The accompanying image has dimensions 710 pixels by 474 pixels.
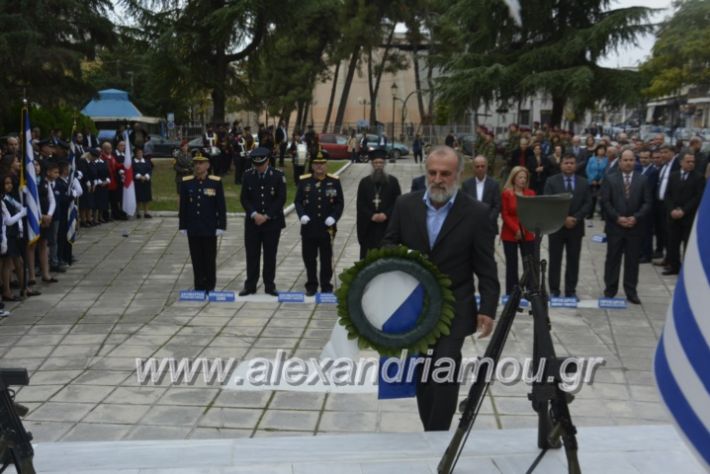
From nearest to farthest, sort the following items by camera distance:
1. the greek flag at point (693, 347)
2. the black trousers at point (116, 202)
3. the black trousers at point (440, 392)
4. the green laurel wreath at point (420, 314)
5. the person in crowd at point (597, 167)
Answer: the greek flag at point (693, 347)
the green laurel wreath at point (420, 314)
the black trousers at point (440, 392)
the person in crowd at point (597, 167)
the black trousers at point (116, 202)

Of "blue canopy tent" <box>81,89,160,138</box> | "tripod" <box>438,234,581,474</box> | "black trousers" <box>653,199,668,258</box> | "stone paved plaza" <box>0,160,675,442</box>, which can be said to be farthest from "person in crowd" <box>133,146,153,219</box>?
"tripod" <box>438,234,581,474</box>

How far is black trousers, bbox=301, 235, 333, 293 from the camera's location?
36.3 feet

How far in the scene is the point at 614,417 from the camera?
619 cm

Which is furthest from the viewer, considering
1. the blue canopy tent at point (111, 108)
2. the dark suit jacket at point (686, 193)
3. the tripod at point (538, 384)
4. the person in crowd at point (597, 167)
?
the blue canopy tent at point (111, 108)

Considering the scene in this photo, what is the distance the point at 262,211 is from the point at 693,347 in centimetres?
914

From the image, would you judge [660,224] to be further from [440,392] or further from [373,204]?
[440,392]

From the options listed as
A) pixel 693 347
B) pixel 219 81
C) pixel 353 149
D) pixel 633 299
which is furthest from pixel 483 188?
pixel 353 149

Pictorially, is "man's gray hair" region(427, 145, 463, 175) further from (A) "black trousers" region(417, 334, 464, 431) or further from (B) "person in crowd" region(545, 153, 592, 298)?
(B) "person in crowd" region(545, 153, 592, 298)

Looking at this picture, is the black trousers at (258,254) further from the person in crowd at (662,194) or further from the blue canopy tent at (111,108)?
the blue canopy tent at (111,108)

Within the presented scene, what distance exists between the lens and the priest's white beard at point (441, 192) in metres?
4.82

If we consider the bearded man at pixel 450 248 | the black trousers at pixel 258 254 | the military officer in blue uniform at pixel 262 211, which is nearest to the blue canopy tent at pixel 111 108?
the military officer in blue uniform at pixel 262 211

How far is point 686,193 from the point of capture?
12297 mm

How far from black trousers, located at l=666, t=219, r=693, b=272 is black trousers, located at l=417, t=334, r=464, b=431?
8.64 meters

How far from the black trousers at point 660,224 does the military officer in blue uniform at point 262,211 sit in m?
6.65
